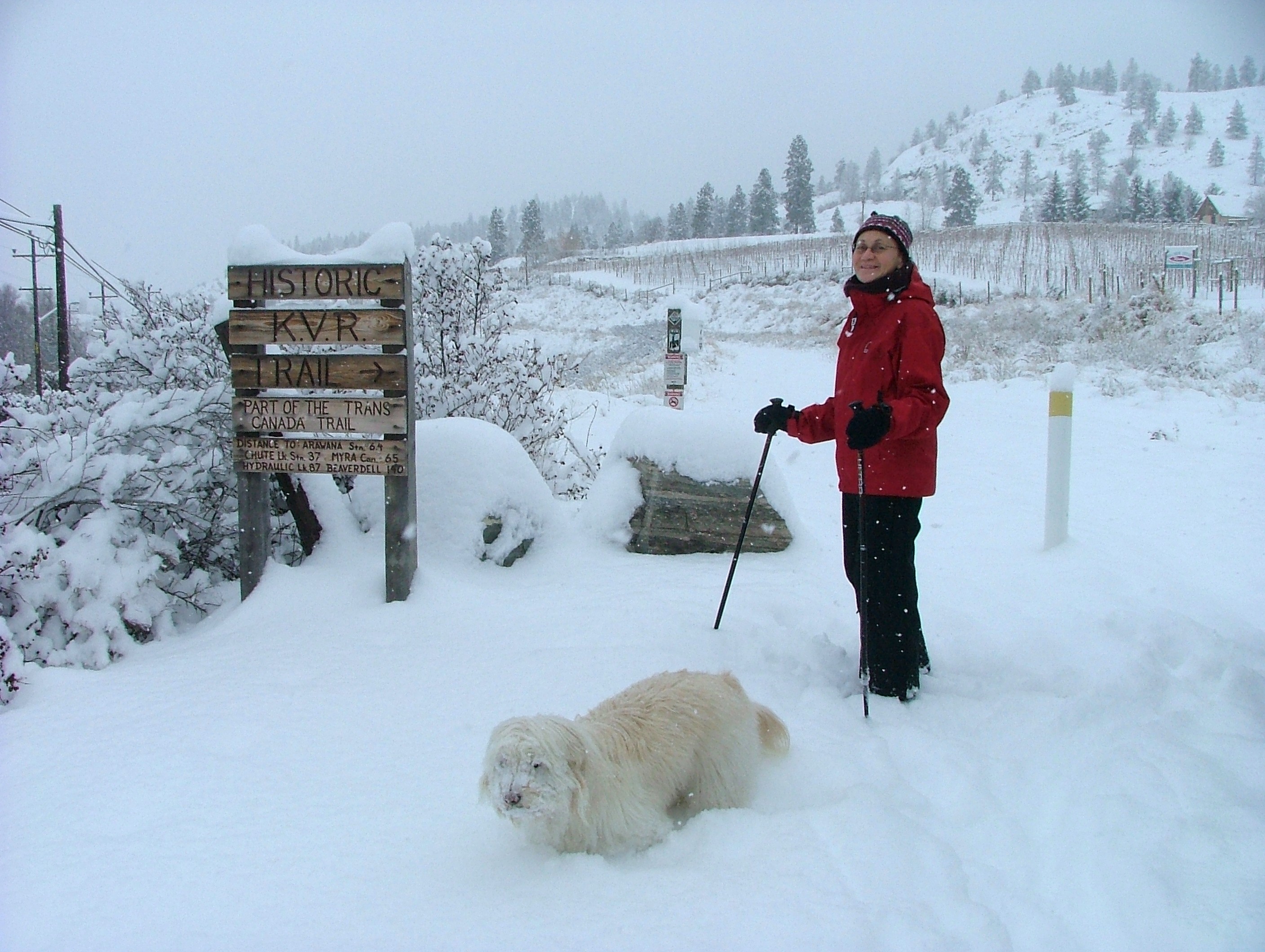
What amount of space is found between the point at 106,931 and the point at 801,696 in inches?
100

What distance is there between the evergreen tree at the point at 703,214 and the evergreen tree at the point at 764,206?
17.9ft

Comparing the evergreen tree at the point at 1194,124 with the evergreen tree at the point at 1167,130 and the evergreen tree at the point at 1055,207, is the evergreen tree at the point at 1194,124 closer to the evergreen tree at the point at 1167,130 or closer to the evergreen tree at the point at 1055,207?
the evergreen tree at the point at 1167,130

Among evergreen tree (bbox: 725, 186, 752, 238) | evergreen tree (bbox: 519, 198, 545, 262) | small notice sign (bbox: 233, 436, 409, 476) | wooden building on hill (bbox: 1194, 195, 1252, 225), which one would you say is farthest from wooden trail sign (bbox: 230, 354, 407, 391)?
evergreen tree (bbox: 725, 186, 752, 238)

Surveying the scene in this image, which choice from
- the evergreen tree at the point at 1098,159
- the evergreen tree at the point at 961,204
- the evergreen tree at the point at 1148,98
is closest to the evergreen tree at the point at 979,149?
the evergreen tree at the point at 1098,159

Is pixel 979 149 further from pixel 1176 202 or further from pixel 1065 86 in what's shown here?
pixel 1176 202

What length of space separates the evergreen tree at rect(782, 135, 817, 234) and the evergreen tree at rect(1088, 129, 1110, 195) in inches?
1359

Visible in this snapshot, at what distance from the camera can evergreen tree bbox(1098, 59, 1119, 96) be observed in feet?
486

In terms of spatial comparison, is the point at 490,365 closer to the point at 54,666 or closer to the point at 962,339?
the point at 54,666

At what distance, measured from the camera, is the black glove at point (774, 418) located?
375cm

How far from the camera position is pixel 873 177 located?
5369 inches

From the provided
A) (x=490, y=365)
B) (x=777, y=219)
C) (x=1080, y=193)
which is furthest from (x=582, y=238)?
(x=490, y=365)

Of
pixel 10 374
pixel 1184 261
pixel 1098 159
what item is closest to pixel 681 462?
pixel 10 374

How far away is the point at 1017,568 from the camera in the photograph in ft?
16.5

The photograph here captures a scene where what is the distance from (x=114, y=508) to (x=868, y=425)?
422cm
